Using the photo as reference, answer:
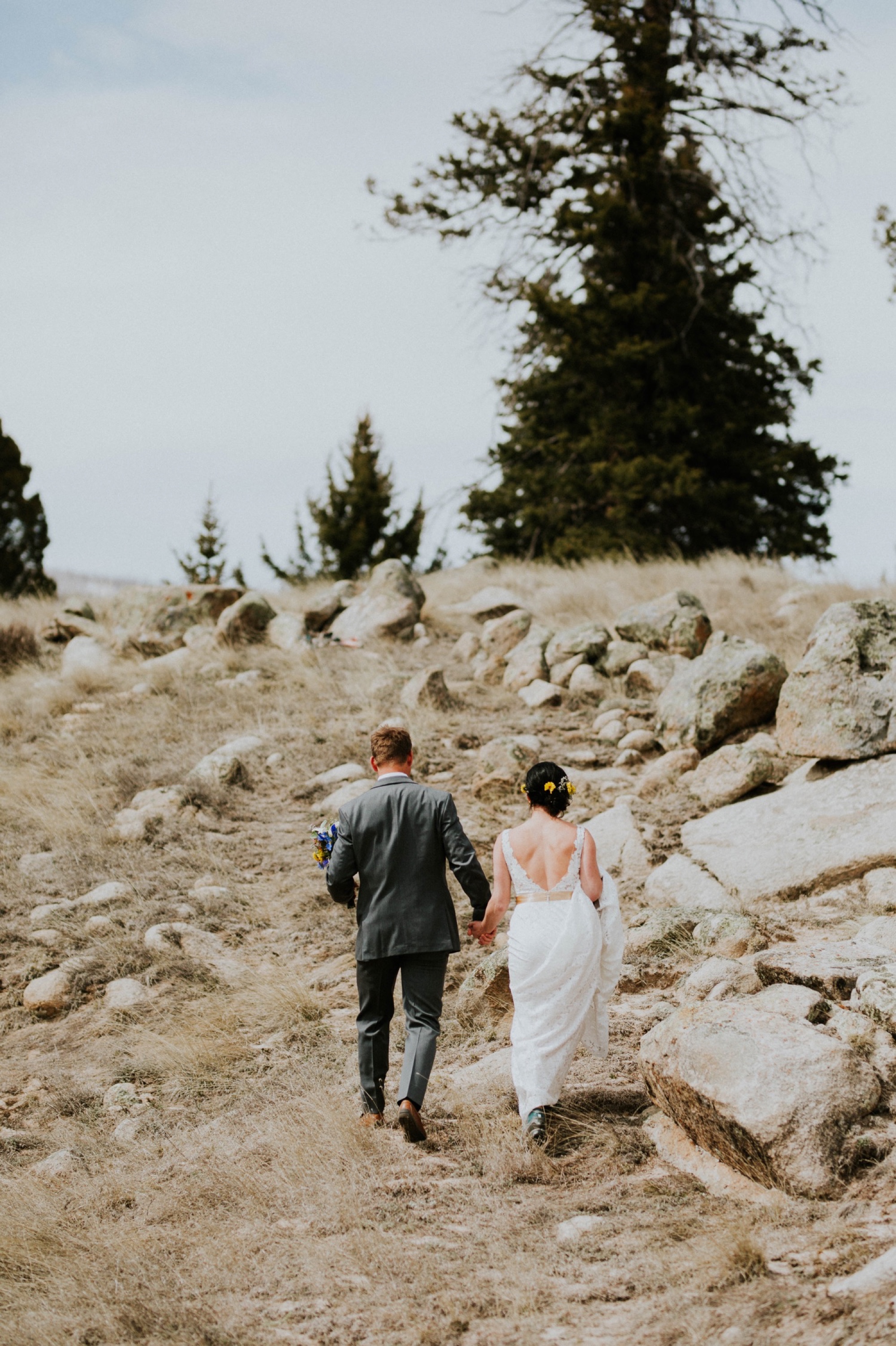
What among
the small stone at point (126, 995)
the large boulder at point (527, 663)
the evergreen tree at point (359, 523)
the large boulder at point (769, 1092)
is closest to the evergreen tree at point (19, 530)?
the evergreen tree at point (359, 523)

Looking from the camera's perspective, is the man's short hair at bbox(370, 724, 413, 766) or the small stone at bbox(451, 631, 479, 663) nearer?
the man's short hair at bbox(370, 724, 413, 766)

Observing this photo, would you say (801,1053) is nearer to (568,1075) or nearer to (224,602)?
(568,1075)

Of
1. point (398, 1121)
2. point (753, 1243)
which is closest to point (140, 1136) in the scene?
point (398, 1121)

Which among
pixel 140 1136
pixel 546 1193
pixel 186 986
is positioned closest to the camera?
pixel 546 1193

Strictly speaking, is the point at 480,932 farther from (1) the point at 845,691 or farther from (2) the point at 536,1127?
(1) the point at 845,691

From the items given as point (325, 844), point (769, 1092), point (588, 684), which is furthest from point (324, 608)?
point (769, 1092)

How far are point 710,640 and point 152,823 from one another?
526cm

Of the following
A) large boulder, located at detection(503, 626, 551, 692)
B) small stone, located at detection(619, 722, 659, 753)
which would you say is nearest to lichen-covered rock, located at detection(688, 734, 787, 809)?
small stone, located at detection(619, 722, 659, 753)

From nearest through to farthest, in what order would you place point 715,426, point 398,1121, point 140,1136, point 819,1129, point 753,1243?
point 753,1243 < point 819,1129 < point 398,1121 < point 140,1136 < point 715,426

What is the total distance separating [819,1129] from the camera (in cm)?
344

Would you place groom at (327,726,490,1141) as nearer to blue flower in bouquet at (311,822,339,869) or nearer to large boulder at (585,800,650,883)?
blue flower in bouquet at (311,822,339,869)

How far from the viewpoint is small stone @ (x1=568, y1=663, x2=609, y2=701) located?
10051mm

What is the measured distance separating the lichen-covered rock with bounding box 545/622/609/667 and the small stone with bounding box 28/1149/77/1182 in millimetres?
7184

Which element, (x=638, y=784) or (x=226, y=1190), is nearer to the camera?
(x=226, y=1190)
